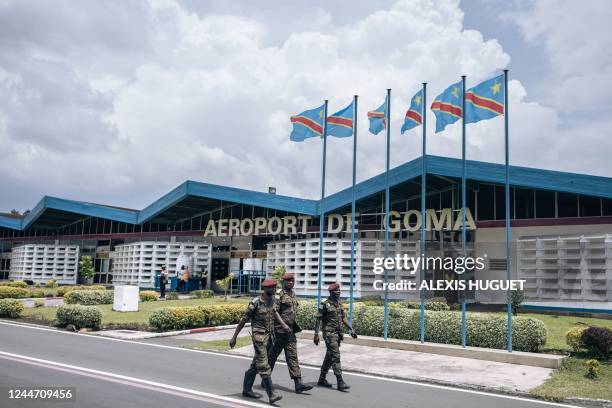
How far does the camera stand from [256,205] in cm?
3148

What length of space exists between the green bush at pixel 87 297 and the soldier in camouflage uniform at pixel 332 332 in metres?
18.4

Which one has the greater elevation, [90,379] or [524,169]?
[524,169]

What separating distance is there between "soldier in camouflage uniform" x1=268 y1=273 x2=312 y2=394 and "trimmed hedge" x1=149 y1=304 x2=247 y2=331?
9.29 meters

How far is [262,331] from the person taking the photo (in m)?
9.00

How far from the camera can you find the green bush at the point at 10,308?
2136 centimetres

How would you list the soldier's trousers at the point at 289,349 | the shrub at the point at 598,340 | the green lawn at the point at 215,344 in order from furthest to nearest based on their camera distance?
the green lawn at the point at 215,344
the shrub at the point at 598,340
the soldier's trousers at the point at 289,349

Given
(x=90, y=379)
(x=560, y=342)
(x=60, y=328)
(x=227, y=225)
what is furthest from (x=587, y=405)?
(x=227, y=225)

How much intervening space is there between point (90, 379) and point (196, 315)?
898 centimetres

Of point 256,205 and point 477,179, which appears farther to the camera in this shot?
point 256,205

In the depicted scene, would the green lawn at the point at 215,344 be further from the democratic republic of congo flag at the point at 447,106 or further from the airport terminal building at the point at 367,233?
the democratic republic of congo flag at the point at 447,106

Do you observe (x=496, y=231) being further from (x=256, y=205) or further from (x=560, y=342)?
(x=256, y=205)

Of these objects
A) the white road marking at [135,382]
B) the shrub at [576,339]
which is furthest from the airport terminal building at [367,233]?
the white road marking at [135,382]

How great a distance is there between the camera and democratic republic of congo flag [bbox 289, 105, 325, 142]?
1731cm

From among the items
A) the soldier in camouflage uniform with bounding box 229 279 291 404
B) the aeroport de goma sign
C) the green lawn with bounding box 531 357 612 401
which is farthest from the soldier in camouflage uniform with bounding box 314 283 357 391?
the aeroport de goma sign
